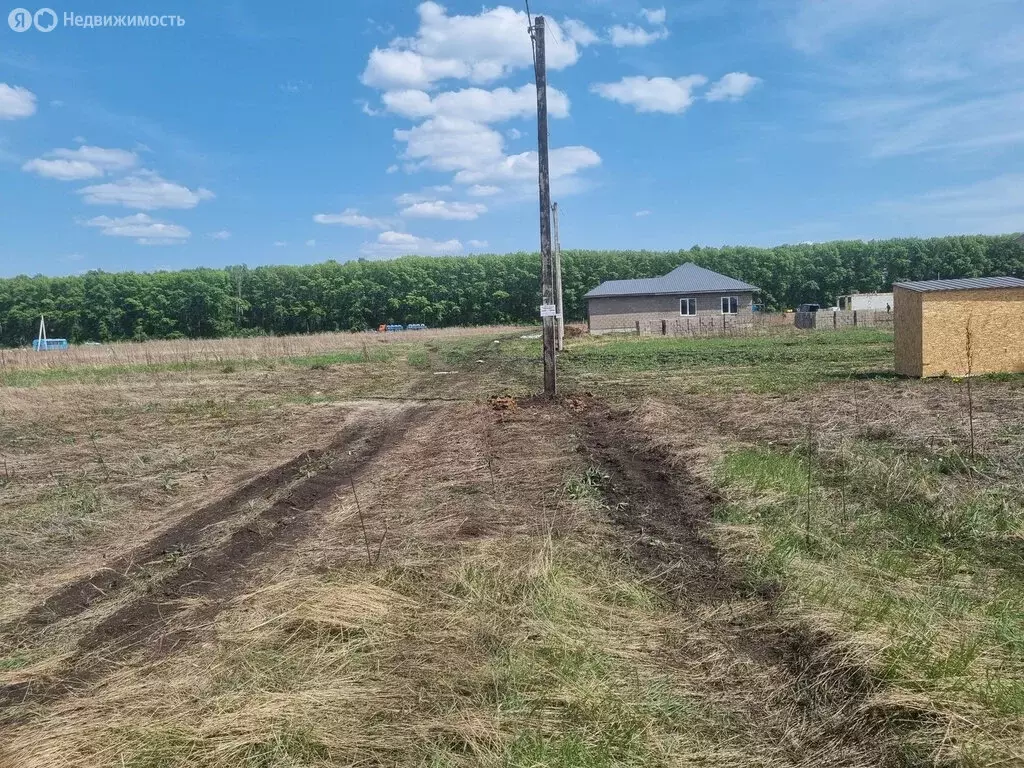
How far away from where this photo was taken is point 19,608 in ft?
15.8

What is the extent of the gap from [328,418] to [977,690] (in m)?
12.0

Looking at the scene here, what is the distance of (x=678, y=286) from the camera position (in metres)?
50.6

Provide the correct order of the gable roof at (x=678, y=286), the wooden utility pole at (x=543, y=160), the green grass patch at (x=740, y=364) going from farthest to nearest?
1. the gable roof at (x=678, y=286)
2. the green grass patch at (x=740, y=364)
3. the wooden utility pole at (x=543, y=160)

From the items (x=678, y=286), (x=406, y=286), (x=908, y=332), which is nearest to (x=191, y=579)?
(x=908, y=332)

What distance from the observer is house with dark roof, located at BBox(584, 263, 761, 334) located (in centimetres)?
4969

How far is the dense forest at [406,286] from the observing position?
7594 centimetres

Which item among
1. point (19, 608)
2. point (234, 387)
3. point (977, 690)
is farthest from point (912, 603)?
point (234, 387)

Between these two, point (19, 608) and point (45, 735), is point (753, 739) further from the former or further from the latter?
point (19, 608)

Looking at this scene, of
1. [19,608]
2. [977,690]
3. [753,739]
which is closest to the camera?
[753,739]

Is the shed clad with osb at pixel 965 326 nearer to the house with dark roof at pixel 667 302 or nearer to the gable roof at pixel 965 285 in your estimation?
the gable roof at pixel 965 285

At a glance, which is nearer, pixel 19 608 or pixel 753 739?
pixel 753 739

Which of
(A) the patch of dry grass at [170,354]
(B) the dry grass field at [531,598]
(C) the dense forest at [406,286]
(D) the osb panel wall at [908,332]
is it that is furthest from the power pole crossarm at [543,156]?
(C) the dense forest at [406,286]

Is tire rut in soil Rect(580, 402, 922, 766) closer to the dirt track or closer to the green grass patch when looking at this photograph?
the dirt track

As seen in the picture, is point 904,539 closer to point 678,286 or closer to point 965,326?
point 965,326
